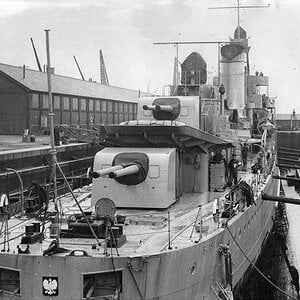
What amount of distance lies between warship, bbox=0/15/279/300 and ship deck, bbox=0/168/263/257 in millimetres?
28

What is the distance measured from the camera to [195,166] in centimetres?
1930

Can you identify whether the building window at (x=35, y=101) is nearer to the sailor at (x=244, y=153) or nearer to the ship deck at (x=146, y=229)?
the sailor at (x=244, y=153)

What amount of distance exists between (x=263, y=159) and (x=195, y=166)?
9542 millimetres

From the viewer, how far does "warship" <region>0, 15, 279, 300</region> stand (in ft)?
39.4

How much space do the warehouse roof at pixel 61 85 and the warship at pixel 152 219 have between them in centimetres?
1568

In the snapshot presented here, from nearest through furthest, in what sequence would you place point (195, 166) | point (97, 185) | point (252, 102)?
point (97, 185)
point (195, 166)
point (252, 102)

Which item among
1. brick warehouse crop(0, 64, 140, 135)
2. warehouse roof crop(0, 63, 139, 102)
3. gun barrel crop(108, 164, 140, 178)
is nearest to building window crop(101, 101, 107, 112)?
brick warehouse crop(0, 64, 140, 135)

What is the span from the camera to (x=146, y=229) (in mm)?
14594

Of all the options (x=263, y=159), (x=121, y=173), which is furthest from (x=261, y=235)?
(x=121, y=173)

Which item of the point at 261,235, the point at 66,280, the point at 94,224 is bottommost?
the point at 261,235

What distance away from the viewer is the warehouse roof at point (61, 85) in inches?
1513

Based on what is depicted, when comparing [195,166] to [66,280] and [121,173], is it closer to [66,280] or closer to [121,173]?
[121,173]

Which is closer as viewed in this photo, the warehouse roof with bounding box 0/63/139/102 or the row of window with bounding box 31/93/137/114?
the warehouse roof with bounding box 0/63/139/102

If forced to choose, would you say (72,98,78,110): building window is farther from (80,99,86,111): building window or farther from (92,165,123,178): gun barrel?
(92,165,123,178): gun barrel
